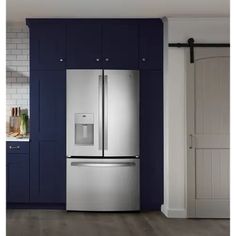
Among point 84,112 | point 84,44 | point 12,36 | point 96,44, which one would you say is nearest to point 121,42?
point 96,44

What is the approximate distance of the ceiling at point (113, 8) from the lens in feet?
16.1

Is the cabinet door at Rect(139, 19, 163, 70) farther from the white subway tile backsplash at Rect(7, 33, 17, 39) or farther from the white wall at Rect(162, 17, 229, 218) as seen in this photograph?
the white subway tile backsplash at Rect(7, 33, 17, 39)

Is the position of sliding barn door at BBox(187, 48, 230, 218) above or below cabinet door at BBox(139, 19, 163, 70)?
below

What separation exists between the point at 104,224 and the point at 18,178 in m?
1.43

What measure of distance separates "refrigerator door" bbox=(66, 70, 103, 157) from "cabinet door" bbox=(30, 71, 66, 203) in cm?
A: 19

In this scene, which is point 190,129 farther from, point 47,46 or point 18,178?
point 18,178

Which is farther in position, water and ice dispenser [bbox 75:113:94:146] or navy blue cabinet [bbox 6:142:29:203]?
navy blue cabinet [bbox 6:142:29:203]

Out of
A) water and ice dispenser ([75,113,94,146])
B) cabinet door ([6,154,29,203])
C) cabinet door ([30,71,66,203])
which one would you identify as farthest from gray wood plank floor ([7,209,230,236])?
water and ice dispenser ([75,113,94,146])

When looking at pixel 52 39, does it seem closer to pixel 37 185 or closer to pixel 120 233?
pixel 37 185

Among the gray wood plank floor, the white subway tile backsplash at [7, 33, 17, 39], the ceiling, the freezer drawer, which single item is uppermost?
the ceiling

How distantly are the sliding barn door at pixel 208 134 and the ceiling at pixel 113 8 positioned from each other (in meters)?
0.60

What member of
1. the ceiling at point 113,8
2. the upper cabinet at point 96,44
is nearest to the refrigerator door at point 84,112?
the upper cabinet at point 96,44

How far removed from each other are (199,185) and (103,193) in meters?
1.17

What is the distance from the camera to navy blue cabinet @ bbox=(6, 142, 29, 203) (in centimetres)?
592
